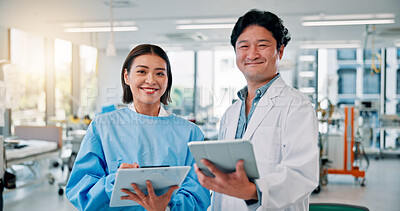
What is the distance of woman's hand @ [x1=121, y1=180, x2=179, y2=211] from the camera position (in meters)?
1.19

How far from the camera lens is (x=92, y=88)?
9648 millimetres

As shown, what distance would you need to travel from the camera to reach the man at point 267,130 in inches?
43.7

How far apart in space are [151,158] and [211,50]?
841 cm

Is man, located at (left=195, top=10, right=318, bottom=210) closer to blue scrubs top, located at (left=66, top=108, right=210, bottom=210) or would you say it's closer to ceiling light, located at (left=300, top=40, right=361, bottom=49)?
blue scrubs top, located at (left=66, top=108, right=210, bottom=210)

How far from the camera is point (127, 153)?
1477 millimetres

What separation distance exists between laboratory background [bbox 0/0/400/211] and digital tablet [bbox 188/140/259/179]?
238 cm

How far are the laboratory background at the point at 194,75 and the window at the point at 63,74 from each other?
2 cm

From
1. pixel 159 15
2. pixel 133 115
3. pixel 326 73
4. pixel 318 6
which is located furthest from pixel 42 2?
pixel 326 73

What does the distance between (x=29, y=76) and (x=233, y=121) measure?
22.1 ft

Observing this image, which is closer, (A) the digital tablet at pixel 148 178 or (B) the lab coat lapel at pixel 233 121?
(A) the digital tablet at pixel 148 178

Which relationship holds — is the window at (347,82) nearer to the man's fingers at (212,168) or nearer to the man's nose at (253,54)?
the man's nose at (253,54)

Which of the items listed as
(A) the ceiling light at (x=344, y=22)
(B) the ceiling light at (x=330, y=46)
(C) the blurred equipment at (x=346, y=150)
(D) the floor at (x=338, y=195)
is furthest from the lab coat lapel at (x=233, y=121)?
(B) the ceiling light at (x=330, y=46)

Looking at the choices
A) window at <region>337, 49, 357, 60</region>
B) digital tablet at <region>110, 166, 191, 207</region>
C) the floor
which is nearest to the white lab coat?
digital tablet at <region>110, 166, 191, 207</region>

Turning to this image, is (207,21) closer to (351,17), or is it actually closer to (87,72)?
(351,17)
